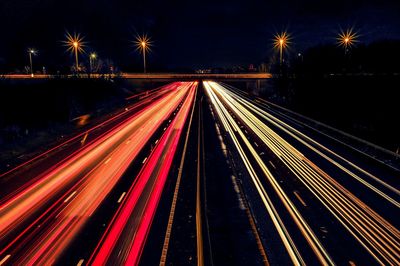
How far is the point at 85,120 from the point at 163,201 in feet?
105

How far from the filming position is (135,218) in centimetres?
1675

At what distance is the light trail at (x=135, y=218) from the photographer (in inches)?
533

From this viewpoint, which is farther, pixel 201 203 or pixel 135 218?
pixel 201 203

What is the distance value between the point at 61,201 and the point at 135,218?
4.97m

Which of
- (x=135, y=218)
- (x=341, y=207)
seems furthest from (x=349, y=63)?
(x=135, y=218)

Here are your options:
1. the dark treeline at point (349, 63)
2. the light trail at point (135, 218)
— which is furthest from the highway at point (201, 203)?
the dark treeline at point (349, 63)

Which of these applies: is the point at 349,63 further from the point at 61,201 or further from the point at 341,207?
the point at 61,201

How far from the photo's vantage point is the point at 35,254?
13.7m

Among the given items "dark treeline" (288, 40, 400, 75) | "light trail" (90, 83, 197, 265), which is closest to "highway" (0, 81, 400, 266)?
"light trail" (90, 83, 197, 265)

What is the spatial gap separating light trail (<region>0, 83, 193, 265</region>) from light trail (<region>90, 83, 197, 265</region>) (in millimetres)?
1524

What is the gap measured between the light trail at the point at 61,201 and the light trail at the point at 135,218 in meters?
1.52

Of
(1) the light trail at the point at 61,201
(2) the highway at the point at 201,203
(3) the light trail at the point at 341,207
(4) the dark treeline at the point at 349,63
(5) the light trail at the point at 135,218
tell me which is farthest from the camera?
(4) the dark treeline at the point at 349,63

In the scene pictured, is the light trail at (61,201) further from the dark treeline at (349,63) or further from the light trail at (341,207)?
the dark treeline at (349,63)

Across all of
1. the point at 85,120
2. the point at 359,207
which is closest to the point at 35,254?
the point at 359,207
